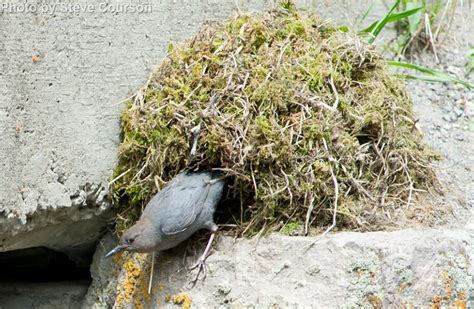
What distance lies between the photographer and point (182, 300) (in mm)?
3680

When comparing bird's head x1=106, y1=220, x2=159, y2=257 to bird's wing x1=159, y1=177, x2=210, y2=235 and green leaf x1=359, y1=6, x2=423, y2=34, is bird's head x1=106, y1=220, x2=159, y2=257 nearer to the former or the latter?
bird's wing x1=159, y1=177, x2=210, y2=235

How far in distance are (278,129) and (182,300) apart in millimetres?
939

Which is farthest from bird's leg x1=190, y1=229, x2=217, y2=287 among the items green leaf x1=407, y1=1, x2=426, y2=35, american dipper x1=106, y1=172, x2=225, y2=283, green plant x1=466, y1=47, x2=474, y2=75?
green plant x1=466, y1=47, x2=474, y2=75

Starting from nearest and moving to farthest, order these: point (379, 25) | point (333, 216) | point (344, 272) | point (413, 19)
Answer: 1. point (344, 272)
2. point (333, 216)
3. point (379, 25)
4. point (413, 19)

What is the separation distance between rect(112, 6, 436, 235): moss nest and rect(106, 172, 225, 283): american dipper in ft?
0.39

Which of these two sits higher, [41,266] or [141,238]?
[141,238]

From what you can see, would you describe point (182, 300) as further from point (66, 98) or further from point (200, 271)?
point (66, 98)

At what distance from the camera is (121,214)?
13.6 ft

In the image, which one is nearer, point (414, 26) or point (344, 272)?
point (344, 272)

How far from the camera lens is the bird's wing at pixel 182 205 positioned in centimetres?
365

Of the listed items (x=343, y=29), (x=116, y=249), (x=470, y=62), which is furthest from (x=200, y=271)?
(x=470, y=62)

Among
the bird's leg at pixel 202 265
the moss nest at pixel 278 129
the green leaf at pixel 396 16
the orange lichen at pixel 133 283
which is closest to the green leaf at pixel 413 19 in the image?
the green leaf at pixel 396 16

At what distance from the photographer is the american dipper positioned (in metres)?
3.64

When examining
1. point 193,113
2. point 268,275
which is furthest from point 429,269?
point 193,113
